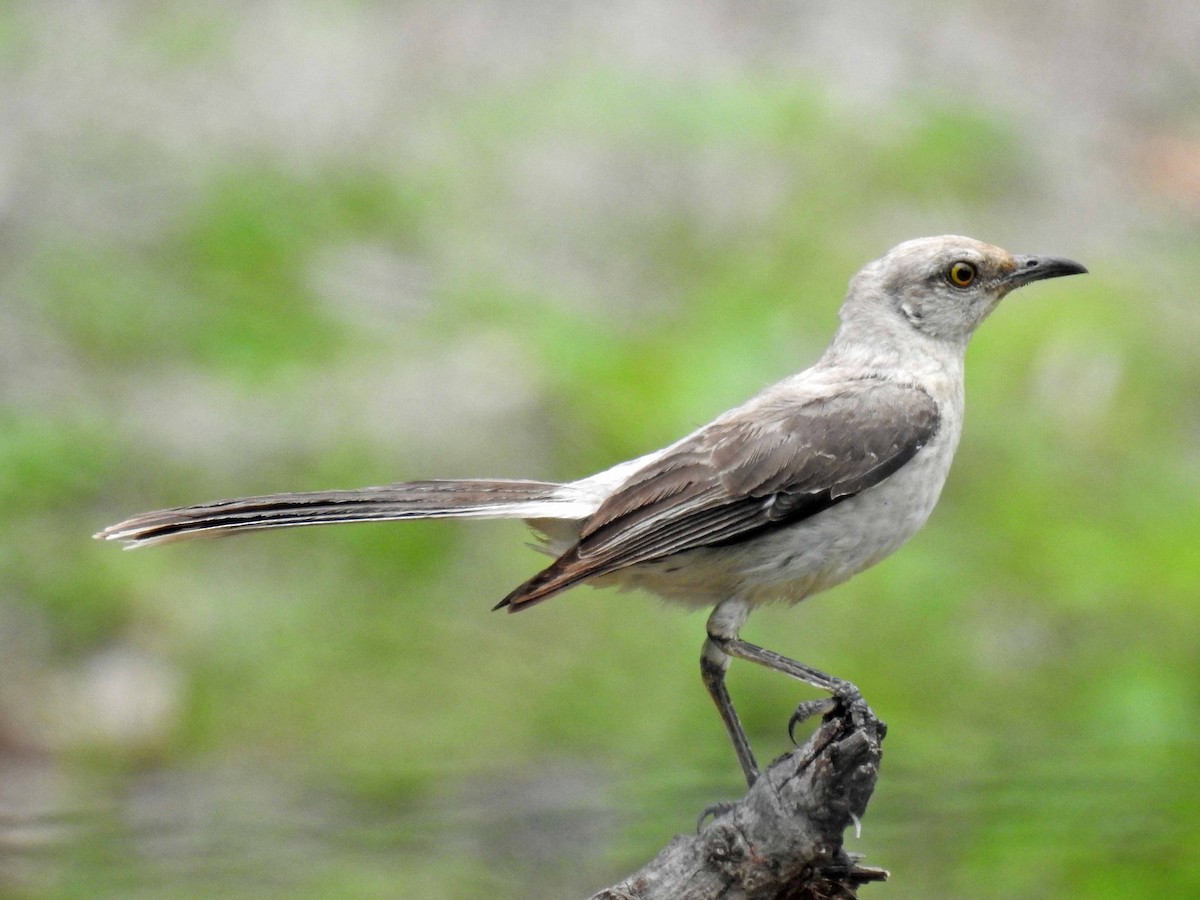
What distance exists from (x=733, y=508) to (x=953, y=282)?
→ 125 centimetres

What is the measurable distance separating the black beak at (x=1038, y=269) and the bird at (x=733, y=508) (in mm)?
48

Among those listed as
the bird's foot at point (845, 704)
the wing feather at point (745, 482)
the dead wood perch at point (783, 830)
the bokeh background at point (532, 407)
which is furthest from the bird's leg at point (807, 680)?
the bokeh background at point (532, 407)

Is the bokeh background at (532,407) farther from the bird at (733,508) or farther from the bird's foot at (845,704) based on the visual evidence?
the bird's foot at (845,704)

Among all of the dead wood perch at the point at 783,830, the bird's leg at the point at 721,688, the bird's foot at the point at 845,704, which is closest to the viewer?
the dead wood perch at the point at 783,830

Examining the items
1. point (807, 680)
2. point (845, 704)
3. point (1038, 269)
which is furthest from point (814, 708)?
point (1038, 269)

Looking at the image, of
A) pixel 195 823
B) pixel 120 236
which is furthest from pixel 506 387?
pixel 195 823

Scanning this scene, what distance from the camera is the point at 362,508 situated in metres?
4.72

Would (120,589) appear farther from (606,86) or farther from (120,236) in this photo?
(606,86)

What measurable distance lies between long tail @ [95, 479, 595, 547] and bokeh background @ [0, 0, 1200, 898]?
1441 millimetres

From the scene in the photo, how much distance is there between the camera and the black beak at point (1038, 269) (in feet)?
16.9

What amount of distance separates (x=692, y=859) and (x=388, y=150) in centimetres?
716

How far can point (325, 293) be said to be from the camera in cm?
938

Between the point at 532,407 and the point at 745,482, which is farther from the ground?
the point at 532,407

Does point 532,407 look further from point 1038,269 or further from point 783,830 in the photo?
point 783,830
